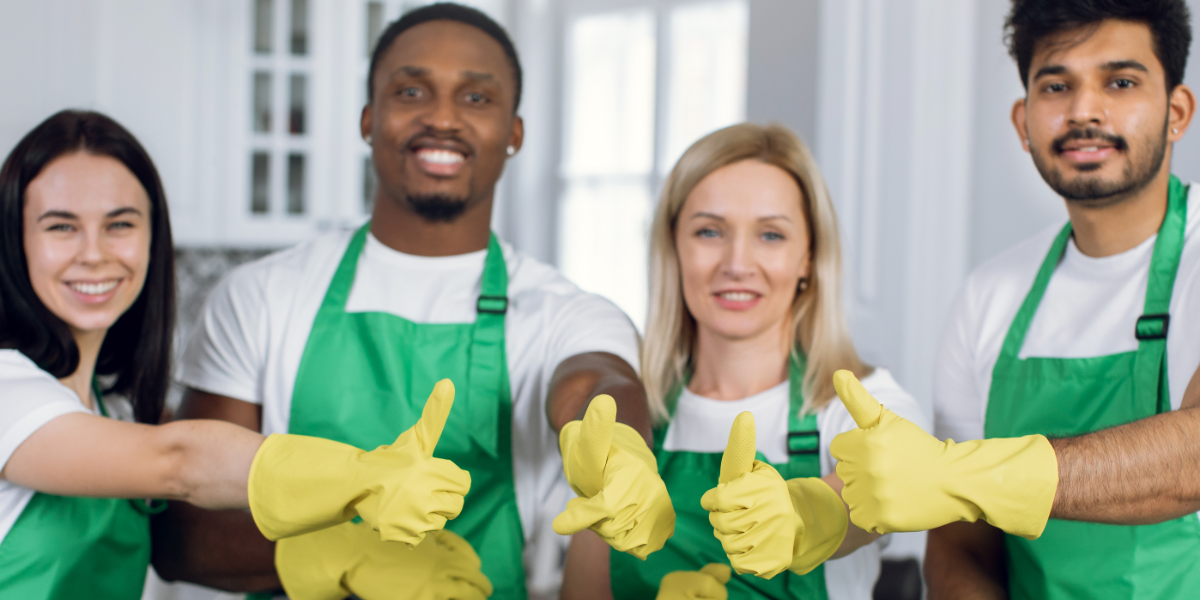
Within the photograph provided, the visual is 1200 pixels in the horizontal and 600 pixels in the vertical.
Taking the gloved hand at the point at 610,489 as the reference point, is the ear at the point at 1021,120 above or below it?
above

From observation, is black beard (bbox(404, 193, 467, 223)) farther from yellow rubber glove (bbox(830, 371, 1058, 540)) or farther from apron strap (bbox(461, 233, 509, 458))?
yellow rubber glove (bbox(830, 371, 1058, 540))

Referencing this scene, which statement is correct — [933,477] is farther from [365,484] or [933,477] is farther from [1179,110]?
[1179,110]

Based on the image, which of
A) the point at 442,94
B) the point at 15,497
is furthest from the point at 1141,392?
the point at 15,497

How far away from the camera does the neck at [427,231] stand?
1.50 meters

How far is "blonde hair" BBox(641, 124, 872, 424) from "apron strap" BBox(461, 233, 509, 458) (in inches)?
10.0

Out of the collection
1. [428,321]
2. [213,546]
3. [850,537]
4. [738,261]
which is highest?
[738,261]

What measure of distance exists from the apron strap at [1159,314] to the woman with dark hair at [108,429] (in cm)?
90

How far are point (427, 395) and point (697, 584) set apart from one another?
0.49 meters

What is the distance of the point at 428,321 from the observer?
1431mm

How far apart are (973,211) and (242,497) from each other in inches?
75.7

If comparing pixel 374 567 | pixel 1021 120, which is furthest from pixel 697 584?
pixel 1021 120

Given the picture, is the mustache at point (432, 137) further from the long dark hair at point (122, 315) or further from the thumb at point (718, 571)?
the thumb at point (718, 571)

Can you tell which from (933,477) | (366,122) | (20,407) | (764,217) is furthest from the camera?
(366,122)

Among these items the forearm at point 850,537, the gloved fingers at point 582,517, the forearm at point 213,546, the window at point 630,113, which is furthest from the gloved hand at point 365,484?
the window at point 630,113
